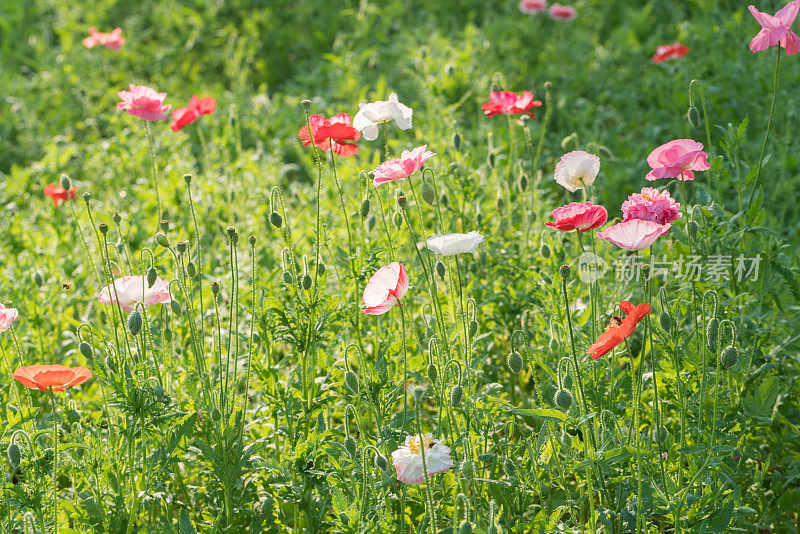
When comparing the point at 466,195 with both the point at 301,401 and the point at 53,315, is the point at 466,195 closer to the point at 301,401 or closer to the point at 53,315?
the point at 301,401

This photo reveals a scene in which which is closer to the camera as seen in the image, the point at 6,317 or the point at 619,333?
the point at 619,333

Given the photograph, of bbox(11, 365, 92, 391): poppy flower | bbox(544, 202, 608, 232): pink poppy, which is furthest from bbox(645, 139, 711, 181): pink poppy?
bbox(11, 365, 92, 391): poppy flower

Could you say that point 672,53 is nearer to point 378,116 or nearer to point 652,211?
point 378,116

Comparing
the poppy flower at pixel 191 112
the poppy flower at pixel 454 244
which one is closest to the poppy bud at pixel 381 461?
the poppy flower at pixel 454 244

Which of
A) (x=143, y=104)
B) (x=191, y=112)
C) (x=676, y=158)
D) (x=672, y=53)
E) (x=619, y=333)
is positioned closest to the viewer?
(x=619, y=333)

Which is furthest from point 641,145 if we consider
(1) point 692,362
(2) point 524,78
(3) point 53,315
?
(3) point 53,315

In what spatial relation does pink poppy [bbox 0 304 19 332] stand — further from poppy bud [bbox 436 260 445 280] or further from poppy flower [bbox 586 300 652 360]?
poppy flower [bbox 586 300 652 360]

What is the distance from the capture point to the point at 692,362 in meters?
1.97

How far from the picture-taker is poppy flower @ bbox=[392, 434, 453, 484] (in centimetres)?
170

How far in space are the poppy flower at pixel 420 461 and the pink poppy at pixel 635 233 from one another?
566 millimetres

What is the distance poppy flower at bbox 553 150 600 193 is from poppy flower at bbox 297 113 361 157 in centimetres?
56

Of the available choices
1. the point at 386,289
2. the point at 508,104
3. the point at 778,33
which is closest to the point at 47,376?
the point at 386,289

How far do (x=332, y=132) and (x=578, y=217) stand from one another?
0.76 metres

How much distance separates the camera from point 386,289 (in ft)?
5.91
